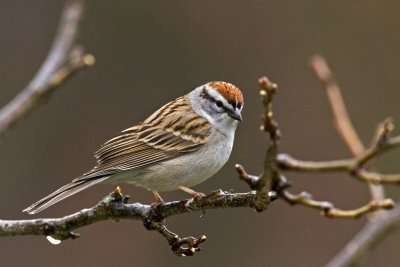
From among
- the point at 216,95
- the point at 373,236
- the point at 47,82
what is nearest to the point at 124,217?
the point at 47,82

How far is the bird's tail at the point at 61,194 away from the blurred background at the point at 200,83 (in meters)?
3.95

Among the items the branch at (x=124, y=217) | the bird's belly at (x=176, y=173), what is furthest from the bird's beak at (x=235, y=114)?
the branch at (x=124, y=217)

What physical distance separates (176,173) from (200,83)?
4.54 m

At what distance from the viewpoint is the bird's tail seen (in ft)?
14.7

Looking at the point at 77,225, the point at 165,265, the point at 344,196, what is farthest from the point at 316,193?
the point at 77,225

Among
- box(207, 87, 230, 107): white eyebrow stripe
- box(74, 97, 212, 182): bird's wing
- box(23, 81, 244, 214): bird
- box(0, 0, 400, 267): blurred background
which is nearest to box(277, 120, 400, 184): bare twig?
box(23, 81, 244, 214): bird

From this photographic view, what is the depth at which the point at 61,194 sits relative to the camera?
4.68 meters

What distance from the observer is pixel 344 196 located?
31.2 ft

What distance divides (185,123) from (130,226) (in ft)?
13.1

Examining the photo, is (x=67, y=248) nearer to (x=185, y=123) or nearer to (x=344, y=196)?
(x=344, y=196)

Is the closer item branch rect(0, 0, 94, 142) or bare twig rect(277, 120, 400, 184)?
bare twig rect(277, 120, 400, 184)

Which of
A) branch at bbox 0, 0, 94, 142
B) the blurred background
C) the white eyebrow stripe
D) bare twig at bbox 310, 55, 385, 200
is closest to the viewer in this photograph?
bare twig at bbox 310, 55, 385, 200

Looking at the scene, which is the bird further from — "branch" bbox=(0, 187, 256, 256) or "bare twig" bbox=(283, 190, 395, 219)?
"bare twig" bbox=(283, 190, 395, 219)

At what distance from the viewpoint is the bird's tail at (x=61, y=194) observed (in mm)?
4477
